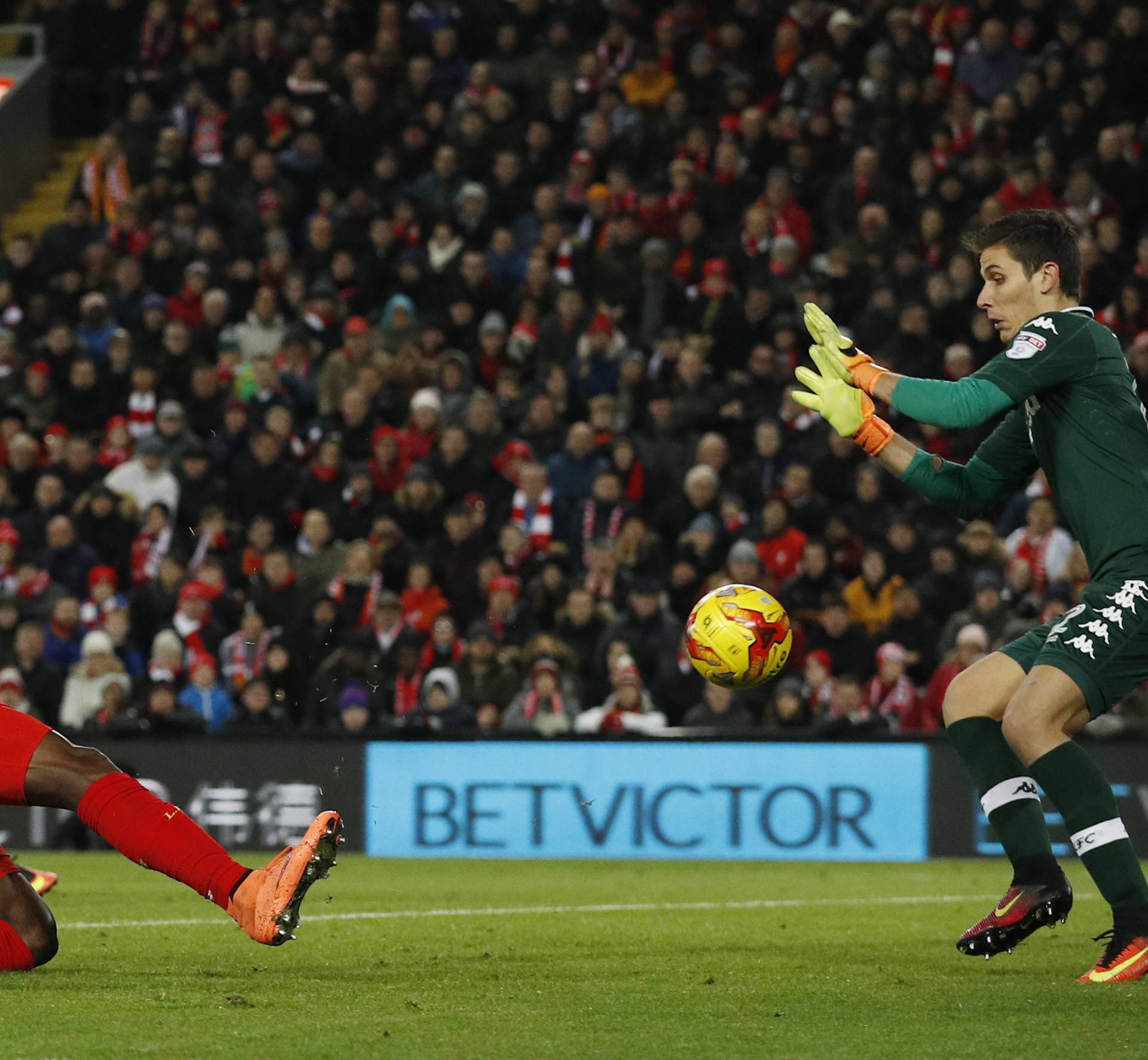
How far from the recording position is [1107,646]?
585 cm

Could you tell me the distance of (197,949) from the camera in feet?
22.5

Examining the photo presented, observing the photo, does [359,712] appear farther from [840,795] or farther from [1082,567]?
[1082,567]

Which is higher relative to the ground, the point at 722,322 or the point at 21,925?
the point at 722,322

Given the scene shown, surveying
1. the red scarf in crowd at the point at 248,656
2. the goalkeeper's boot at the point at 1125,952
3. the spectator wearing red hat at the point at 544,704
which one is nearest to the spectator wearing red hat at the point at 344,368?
the red scarf in crowd at the point at 248,656

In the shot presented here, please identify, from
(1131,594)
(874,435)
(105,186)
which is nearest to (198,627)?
(105,186)

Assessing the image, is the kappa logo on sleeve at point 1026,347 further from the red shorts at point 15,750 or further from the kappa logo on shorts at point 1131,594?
the red shorts at point 15,750

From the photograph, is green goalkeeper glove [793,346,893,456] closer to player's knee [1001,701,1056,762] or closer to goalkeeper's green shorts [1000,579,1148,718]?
goalkeeper's green shorts [1000,579,1148,718]

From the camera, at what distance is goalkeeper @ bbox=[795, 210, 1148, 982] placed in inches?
229

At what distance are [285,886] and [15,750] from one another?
0.88m

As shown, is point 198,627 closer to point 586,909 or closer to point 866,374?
point 586,909

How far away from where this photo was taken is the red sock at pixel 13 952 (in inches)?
232

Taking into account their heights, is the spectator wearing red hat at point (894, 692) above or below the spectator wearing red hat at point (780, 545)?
below

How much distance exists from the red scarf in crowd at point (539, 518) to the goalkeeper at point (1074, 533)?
29.0 ft

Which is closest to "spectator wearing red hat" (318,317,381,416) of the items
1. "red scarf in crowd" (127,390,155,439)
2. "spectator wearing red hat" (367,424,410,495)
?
"spectator wearing red hat" (367,424,410,495)
